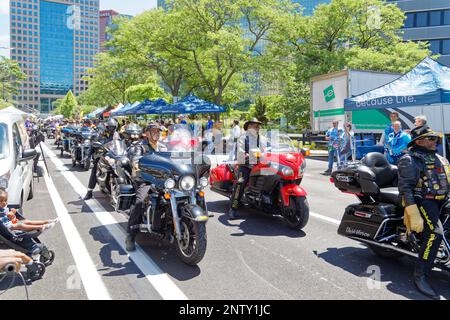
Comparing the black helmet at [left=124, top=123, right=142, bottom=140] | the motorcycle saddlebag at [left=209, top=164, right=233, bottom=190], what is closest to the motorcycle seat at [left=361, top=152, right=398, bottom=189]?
the motorcycle saddlebag at [left=209, top=164, right=233, bottom=190]

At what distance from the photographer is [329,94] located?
21094 millimetres

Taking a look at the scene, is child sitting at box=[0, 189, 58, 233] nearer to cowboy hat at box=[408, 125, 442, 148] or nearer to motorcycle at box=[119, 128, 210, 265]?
motorcycle at box=[119, 128, 210, 265]

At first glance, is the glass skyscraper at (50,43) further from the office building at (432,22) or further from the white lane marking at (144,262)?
the white lane marking at (144,262)

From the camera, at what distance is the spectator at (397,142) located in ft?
33.1

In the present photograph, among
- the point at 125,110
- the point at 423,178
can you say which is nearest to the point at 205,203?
the point at 423,178

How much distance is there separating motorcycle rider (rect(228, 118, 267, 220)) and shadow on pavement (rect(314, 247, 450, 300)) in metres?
2.25

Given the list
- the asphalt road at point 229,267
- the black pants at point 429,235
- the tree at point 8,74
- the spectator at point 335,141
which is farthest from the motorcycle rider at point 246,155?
the tree at point 8,74

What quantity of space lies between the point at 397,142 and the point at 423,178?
609cm

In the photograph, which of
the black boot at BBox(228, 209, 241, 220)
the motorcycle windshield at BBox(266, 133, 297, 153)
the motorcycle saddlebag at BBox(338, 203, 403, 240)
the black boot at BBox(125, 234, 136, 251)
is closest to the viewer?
the motorcycle saddlebag at BBox(338, 203, 403, 240)

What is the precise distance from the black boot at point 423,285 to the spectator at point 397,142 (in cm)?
607

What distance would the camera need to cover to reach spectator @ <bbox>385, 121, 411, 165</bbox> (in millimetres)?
10094

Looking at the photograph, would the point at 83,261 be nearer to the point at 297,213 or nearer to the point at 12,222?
the point at 12,222

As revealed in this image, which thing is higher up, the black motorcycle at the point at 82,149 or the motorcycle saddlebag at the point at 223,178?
the black motorcycle at the point at 82,149

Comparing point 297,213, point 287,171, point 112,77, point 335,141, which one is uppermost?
point 112,77
